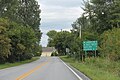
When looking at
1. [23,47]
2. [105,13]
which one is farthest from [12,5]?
[105,13]

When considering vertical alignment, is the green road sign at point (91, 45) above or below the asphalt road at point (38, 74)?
above

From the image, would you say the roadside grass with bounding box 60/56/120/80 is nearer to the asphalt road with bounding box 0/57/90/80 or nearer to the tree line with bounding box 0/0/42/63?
the asphalt road with bounding box 0/57/90/80

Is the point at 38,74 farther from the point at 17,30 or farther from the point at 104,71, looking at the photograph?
the point at 17,30

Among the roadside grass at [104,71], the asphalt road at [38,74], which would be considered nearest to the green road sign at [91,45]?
the asphalt road at [38,74]

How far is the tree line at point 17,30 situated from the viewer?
191 ft

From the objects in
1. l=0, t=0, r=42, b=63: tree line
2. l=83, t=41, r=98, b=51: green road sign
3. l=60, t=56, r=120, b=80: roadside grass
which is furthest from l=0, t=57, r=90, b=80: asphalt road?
l=0, t=0, r=42, b=63: tree line

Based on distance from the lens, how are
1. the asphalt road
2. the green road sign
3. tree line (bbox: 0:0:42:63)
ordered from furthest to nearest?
tree line (bbox: 0:0:42:63), the green road sign, the asphalt road

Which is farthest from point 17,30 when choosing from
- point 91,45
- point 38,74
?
point 38,74

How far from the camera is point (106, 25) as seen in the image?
71.7 metres

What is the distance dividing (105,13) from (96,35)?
6.69m

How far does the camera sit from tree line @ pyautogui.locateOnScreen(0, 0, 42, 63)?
191 ft

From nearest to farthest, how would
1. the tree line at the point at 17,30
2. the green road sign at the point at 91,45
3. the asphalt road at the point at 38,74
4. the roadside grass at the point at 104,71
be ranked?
the roadside grass at the point at 104,71, the asphalt road at the point at 38,74, the green road sign at the point at 91,45, the tree line at the point at 17,30

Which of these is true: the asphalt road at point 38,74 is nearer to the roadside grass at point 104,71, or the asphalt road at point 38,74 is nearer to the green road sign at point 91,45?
Result: the roadside grass at point 104,71

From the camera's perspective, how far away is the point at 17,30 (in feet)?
234
